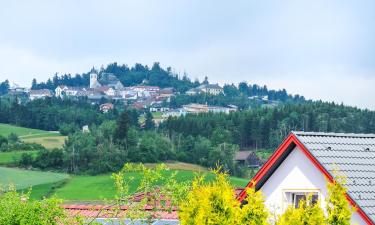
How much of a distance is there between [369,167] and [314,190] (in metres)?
1.05

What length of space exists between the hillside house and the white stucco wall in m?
98.1

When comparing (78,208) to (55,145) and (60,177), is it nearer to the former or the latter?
(60,177)

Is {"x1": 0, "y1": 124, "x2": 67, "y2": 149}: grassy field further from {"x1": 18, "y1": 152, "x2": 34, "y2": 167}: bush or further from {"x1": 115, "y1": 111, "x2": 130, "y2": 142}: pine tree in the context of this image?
{"x1": 18, "y1": 152, "x2": 34, "y2": 167}: bush

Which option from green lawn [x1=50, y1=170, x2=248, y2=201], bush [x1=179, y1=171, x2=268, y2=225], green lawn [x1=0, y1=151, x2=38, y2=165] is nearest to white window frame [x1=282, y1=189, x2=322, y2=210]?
bush [x1=179, y1=171, x2=268, y2=225]

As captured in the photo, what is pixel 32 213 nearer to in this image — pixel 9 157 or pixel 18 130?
pixel 9 157

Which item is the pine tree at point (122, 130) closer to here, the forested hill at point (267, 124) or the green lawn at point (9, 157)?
the green lawn at point (9, 157)

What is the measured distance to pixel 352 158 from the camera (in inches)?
480

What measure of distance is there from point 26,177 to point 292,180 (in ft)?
232

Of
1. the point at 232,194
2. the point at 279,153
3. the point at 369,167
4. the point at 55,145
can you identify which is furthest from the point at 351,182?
the point at 55,145

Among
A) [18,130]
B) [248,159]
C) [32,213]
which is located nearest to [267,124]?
[248,159]

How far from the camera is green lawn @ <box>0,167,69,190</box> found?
74938 millimetres

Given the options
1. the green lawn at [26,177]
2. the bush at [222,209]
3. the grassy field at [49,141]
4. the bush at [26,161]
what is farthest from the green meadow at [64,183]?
the bush at [222,209]

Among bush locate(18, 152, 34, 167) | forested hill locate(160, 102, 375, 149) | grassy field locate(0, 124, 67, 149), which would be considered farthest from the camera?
forested hill locate(160, 102, 375, 149)

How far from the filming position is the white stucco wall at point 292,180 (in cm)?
1205
